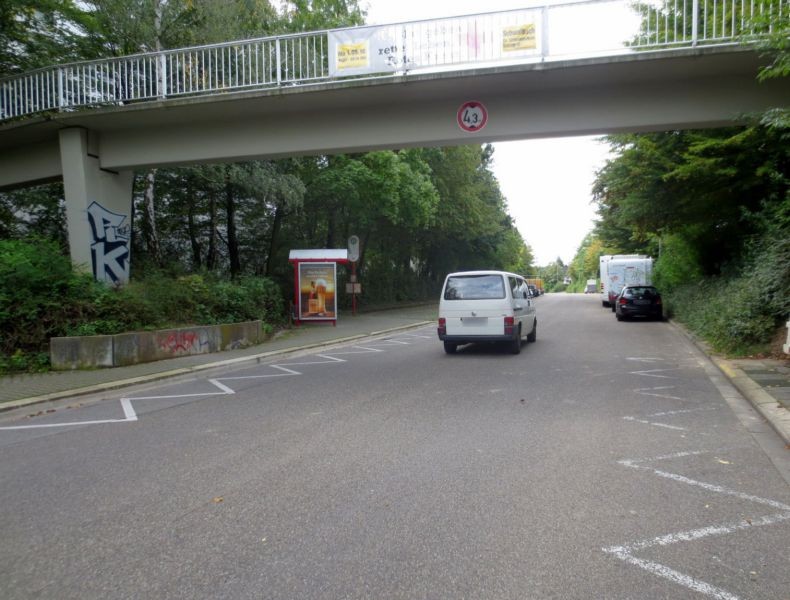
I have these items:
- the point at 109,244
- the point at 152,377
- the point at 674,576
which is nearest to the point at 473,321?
the point at 152,377

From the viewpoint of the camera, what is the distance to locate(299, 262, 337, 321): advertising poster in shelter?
1923 cm

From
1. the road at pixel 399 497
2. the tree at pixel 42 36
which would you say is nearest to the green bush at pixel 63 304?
the road at pixel 399 497

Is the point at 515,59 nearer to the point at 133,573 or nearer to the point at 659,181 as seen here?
the point at 659,181

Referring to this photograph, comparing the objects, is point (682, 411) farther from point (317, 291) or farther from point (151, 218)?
point (151, 218)

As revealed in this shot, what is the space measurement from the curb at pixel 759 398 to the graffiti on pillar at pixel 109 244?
1358 cm

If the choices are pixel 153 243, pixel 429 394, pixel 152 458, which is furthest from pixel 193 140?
pixel 152 458

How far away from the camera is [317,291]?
19.5m

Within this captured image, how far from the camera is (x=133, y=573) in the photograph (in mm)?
3168

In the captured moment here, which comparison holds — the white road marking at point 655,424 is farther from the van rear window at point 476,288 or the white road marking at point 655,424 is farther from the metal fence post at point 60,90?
the metal fence post at point 60,90

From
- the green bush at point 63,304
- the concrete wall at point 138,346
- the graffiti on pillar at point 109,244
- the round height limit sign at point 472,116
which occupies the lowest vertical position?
the concrete wall at point 138,346

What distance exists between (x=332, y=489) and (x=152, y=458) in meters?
2.08

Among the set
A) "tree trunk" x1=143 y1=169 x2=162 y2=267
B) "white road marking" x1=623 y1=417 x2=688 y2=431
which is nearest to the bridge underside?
"tree trunk" x1=143 y1=169 x2=162 y2=267

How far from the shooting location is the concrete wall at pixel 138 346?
10.4 meters

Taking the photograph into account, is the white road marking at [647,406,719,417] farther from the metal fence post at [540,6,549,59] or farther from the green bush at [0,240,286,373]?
the green bush at [0,240,286,373]
